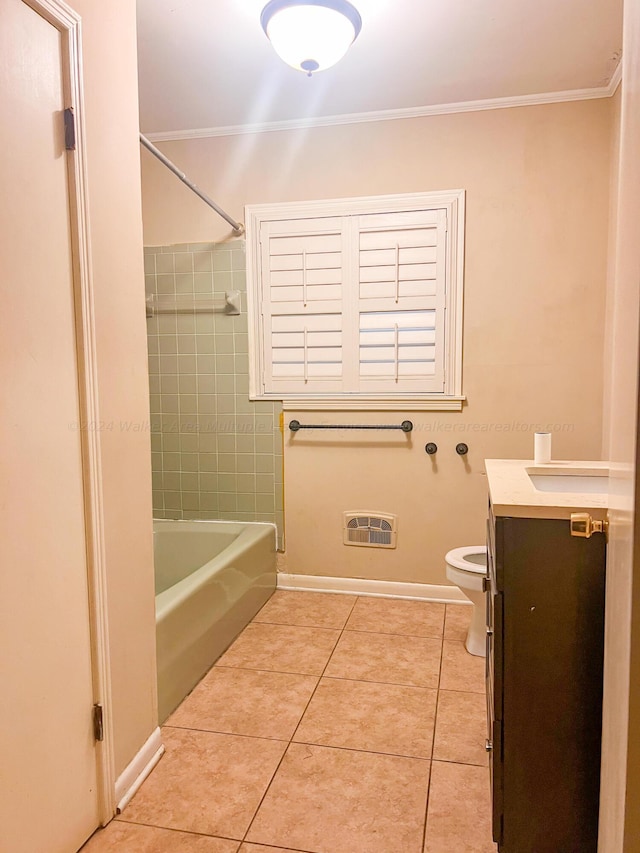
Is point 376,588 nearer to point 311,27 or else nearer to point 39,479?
point 39,479

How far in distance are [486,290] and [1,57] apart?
2.24m

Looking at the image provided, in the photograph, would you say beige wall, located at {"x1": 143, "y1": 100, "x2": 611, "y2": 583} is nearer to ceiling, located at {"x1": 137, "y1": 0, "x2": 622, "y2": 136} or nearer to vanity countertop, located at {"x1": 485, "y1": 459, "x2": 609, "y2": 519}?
ceiling, located at {"x1": 137, "y1": 0, "x2": 622, "y2": 136}

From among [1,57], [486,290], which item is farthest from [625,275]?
[486,290]

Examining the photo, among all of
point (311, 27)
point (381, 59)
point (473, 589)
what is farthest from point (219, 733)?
point (381, 59)

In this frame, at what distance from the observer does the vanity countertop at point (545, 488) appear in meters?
1.25

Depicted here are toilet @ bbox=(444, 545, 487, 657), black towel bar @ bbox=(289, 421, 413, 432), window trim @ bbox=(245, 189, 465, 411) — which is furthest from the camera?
black towel bar @ bbox=(289, 421, 413, 432)

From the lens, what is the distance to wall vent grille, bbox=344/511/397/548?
307cm

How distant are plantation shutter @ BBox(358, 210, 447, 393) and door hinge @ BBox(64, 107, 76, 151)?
1.78 meters

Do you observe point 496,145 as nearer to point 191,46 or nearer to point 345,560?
point 191,46

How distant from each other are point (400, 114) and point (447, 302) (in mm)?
950

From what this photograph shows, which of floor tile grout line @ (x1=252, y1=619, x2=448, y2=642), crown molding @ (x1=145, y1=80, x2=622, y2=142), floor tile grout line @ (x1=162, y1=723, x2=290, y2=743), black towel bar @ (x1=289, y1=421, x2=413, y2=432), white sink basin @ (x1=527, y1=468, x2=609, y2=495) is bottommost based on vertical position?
floor tile grout line @ (x1=162, y1=723, x2=290, y2=743)

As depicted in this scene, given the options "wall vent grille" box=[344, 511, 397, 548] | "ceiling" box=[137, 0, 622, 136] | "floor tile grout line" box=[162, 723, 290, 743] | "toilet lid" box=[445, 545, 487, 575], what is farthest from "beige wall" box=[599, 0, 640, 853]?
"wall vent grille" box=[344, 511, 397, 548]

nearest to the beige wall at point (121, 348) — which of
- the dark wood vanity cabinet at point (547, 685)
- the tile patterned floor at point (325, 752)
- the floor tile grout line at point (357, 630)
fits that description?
the tile patterned floor at point (325, 752)

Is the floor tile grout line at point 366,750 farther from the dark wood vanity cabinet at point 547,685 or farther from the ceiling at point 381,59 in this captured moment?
the ceiling at point 381,59
